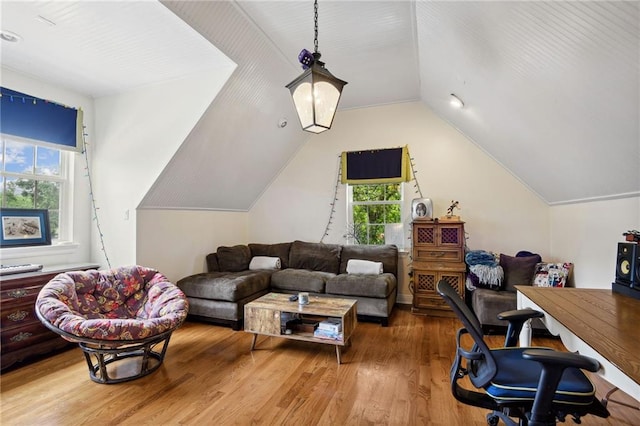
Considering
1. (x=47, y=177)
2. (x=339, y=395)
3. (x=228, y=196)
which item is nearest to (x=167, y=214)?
(x=228, y=196)

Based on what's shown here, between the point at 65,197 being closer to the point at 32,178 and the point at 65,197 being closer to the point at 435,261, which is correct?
the point at 32,178

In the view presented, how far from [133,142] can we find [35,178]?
1.02m

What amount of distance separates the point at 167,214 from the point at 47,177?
1.25m

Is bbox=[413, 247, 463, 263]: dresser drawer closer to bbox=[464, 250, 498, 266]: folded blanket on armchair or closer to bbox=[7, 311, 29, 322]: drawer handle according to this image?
bbox=[464, 250, 498, 266]: folded blanket on armchair

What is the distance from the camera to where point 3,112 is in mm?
2754

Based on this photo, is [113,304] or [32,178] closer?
[113,304]

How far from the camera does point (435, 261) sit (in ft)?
12.4

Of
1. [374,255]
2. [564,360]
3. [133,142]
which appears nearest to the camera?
[564,360]

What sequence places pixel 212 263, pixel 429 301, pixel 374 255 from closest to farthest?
pixel 429 301 < pixel 374 255 < pixel 212 263

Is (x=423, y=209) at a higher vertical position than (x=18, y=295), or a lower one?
higher

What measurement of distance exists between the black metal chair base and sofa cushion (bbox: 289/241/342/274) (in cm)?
220

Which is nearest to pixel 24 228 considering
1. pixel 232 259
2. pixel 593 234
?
pixel 232 259

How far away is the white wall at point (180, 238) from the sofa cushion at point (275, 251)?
1.47ft

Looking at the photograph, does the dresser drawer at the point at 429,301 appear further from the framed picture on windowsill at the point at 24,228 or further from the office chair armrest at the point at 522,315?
the framed picture on windowsill at the point at 24,228
